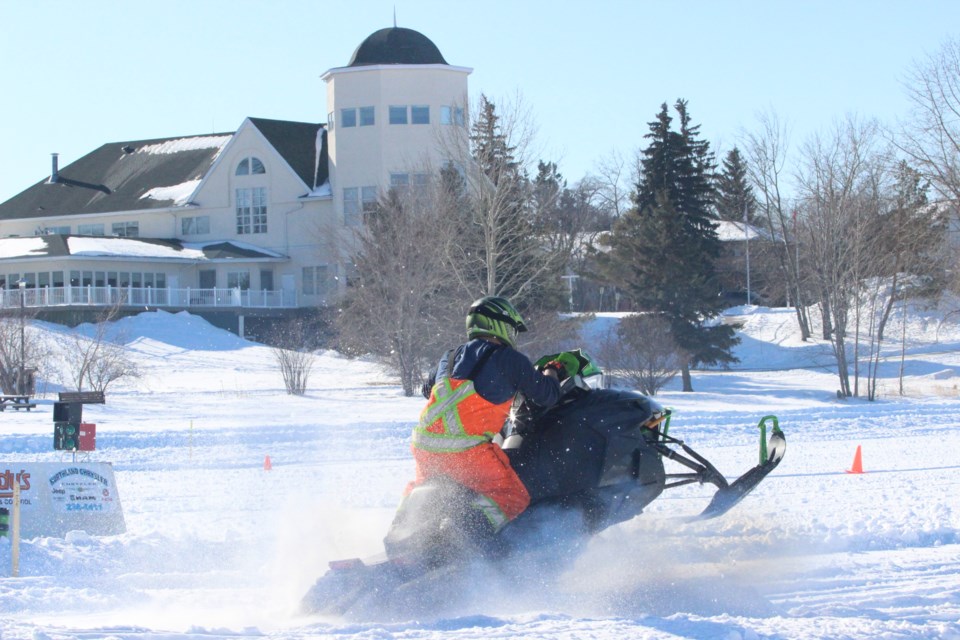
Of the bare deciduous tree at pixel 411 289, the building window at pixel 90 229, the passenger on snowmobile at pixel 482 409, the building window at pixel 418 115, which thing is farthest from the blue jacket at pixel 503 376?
the building window at pixel 90 229

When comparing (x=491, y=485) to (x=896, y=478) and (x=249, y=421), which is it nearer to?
(x=896, y=478)

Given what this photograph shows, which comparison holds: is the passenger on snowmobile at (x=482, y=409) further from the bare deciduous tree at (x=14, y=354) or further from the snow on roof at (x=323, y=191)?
the snow on roof at (x=323, y=191)

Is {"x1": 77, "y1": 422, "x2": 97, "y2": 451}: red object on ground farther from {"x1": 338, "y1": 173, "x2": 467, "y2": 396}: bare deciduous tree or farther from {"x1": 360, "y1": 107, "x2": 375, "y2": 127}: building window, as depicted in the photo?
{"x1": 360, "y1": 107, "x2": 375, "y2": 127}: building window

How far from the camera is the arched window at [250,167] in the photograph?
54156 millimetres

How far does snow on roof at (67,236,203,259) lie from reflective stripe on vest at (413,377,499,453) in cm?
4604

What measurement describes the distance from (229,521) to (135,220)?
49.9 metres

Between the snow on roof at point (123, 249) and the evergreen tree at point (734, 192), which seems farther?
the evergreen tree at point (734, 192)

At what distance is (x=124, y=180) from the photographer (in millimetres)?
59500

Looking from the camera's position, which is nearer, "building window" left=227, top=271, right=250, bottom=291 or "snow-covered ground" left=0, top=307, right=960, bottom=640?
"snow-covered ground" left=0, top=307, right=960, bottom=640

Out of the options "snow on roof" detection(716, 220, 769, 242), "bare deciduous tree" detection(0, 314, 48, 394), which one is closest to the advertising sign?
"bare deciduous tree" detection(0, 314, 48, 394)

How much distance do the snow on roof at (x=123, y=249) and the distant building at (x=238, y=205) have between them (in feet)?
0.26

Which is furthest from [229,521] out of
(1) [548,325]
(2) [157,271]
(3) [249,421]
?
(2) [157,271]

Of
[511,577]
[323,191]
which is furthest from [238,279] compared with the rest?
[511,577]

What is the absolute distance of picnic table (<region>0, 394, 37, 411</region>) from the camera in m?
25.3
